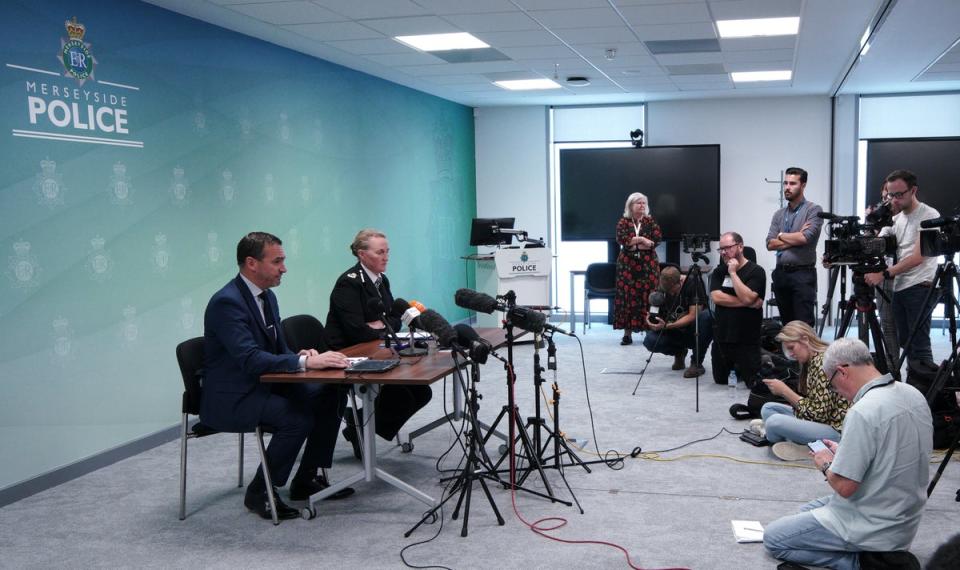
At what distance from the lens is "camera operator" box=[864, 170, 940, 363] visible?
5.43m

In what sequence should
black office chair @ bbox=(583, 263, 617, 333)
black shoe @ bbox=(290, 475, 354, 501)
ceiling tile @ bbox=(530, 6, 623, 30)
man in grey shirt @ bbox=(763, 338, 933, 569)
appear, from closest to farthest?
man in grey shirt @ bbox=(763, 338, 933, 569) → black shoe @ bbox=(290, 475, 354, 501) → ceiling tile @ bbox=(530, 6, 623, 30) → black office chair @ bbox=(583, 263, 617, 333)

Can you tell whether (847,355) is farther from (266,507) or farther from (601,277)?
(601,277)

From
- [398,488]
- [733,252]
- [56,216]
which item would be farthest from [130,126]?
[733,252]

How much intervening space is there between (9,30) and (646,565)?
4031mm

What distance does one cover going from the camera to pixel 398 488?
4.00m

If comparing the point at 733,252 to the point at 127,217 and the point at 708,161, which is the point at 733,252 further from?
the point at 127,217

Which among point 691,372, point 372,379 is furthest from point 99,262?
point 691,372

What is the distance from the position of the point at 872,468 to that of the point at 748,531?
0.84 m

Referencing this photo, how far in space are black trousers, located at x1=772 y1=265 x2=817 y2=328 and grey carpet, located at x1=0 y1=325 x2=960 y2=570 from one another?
151cm

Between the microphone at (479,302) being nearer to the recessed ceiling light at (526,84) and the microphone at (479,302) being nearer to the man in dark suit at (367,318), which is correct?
the man in dark suit at (367,318)

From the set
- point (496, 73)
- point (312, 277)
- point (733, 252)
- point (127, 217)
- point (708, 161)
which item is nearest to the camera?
point (127, 217)

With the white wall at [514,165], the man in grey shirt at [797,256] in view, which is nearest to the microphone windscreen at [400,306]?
the man in grey shirt at [797,256]

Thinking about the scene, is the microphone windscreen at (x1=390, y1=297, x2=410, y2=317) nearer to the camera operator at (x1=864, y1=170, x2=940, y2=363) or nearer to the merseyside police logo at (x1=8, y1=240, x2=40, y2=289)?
the merseyside police logo at (x1=8, y1=240, x2=40, y2=289)

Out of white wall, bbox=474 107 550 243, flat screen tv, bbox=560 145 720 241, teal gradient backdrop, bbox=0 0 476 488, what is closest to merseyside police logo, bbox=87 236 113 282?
teal gradient backdrop, bbox=0 0 476 488
